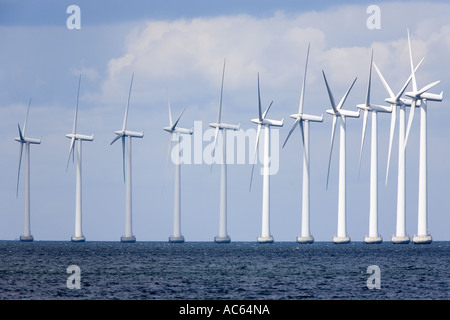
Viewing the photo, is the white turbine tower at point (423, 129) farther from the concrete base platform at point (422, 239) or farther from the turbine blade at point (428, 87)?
the concrete base platform at point (422, 239)

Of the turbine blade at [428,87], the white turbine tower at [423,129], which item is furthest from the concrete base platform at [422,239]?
the turbine blade at [428,87]

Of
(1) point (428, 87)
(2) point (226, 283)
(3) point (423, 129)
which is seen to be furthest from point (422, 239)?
(2) point (226, 283)

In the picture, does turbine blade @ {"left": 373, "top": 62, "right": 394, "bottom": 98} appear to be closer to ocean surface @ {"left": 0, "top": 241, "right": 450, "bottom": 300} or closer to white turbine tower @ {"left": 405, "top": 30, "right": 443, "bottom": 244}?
white turbine tower @ {"left": 405, "top": 30, "right": 443, "bottom": 244}

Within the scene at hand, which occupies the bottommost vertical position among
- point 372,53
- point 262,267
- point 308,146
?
point 262,267

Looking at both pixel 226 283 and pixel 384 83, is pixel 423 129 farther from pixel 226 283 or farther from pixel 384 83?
pixel 226 283

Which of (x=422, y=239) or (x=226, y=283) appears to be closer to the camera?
(x=226, y=283)

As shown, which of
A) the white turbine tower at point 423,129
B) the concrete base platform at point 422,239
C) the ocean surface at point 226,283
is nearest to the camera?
the ocean surface at point 226,283

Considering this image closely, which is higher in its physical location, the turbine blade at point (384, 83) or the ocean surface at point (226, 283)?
the turbine blade at point (384, 83)

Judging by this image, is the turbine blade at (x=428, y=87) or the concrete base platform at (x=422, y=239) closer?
the turbine blade at (x=428, y=87)
